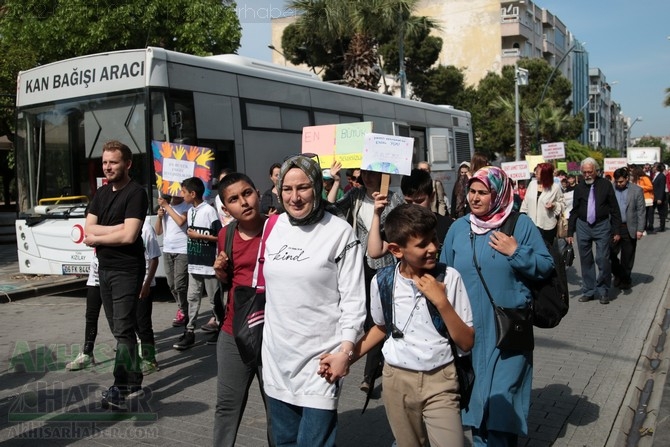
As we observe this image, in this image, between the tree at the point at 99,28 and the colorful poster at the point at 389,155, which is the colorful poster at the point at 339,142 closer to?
the colorful poster at the point at 389,155

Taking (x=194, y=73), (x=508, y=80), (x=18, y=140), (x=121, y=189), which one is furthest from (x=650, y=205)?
(x=508, y=80)

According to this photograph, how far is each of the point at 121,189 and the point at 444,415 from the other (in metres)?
3.08

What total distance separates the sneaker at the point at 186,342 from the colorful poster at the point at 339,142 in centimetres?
226

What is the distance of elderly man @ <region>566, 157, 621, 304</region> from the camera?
9.46 m

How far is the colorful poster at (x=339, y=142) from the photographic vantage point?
6.39m

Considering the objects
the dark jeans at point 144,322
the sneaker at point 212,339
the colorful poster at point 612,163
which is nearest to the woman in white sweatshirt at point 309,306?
the dark jeans at point 144,322

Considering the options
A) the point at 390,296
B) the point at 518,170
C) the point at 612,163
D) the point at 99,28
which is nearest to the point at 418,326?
the point at 390,296

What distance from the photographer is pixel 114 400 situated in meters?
5.02

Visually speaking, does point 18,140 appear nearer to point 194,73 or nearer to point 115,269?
point 194,73

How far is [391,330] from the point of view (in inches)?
122

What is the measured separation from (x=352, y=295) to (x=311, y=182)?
0.53 m

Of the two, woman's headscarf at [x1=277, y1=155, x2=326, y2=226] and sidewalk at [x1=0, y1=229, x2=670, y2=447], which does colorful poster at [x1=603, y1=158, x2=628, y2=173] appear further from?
woman's headscarf at [x1=277, y1=155, x2=326, y2=226]

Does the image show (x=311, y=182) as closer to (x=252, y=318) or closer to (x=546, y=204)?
(x=252, y=318)

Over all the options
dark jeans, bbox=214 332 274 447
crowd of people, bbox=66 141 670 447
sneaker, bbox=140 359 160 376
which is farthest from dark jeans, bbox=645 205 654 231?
dark jeans, bbox=214 332 274 447
